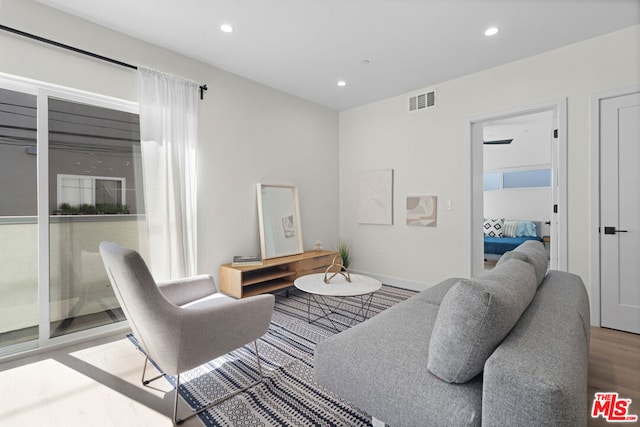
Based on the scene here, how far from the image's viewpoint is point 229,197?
3.47 m

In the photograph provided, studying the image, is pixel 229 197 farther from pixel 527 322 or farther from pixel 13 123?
pixel 527 322

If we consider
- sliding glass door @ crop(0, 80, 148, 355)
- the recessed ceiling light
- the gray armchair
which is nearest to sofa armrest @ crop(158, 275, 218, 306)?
the gray armchair

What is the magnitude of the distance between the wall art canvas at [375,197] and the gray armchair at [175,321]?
2840mm

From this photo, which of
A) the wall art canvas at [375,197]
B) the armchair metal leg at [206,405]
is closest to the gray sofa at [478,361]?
the armchair metal leg at [206,405]

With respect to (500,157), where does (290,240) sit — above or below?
below

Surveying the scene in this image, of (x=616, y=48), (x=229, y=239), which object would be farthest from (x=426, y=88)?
(x=229, y=239)

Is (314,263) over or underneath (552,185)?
underneath

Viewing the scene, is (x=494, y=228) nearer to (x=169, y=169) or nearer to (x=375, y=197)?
(x=375, y=197)

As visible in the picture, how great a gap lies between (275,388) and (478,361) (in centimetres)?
131

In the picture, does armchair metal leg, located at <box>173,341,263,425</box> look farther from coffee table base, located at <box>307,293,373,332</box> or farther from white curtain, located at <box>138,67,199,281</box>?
white curtain, located at <box>138,67,199,281</box>

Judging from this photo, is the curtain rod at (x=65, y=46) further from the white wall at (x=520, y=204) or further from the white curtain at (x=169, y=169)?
the white wall at (x=520, y=204)

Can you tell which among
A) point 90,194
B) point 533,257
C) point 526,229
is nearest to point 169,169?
point 90,194

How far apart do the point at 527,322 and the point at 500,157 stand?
665 centimetres

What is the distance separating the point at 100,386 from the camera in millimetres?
1914
